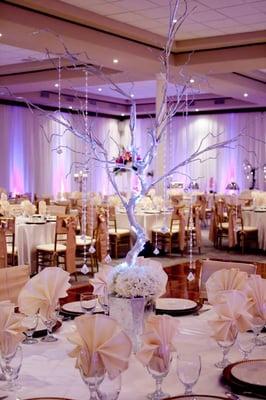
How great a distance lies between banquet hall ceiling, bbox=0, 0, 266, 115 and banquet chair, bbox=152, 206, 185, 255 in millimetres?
2177

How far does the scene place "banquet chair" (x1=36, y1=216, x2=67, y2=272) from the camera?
8508 millimetres

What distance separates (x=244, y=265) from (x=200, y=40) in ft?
24.8

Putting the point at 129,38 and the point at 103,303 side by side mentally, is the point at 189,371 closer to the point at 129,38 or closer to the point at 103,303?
the point at 103,303

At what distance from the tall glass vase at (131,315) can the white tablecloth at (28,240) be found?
247 inches

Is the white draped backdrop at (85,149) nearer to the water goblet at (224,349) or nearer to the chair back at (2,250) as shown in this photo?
the chair back at (2,250)

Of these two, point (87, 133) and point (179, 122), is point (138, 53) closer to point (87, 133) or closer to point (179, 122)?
point (87, 133)

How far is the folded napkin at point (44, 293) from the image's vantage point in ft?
9.41

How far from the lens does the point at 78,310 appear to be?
127 inches

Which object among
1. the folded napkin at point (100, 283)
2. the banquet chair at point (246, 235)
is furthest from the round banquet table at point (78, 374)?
the banquet chair at point (246, 235)

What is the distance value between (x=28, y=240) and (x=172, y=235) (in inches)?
130

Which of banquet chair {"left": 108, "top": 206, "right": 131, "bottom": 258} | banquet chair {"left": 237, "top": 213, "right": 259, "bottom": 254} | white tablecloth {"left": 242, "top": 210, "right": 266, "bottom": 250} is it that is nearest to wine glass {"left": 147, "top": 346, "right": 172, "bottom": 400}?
banquet chair {"left": 108, "top": 206, "right": 131, "bottom": 258}

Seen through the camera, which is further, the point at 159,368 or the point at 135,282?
the point at 135,282

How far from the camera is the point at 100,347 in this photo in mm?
2055

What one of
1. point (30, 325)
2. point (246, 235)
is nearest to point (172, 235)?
point (246, 235)
